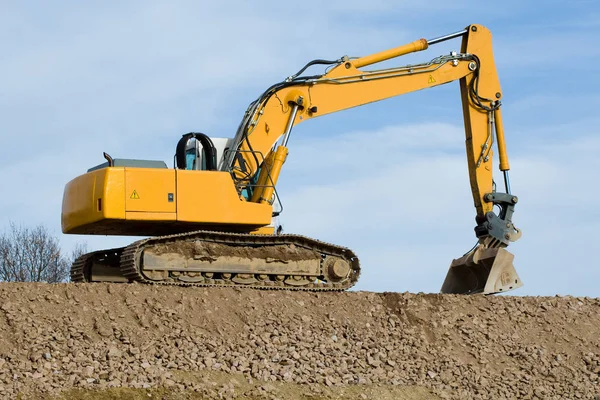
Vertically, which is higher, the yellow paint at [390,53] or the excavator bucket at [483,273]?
the yellow paint at [390,53]

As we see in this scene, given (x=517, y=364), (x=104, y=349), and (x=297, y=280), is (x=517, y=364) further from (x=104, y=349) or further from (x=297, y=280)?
(x=104, y=349)

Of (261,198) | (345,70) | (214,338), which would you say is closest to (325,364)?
(214,338)

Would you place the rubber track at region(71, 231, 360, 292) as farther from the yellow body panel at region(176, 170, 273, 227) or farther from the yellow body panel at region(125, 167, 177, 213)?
the yellow body panel at region(125, 167, 177, 213)

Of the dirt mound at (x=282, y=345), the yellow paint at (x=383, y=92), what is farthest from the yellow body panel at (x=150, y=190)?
the yellow paint at (x=383, y=92)

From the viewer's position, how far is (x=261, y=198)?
598 inches

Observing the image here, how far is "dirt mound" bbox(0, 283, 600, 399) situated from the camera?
11914 millimetres

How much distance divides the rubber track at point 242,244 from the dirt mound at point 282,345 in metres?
0.30

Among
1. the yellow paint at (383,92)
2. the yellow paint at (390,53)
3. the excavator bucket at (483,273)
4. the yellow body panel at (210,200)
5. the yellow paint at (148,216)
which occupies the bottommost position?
the excavator bucket at (483,273)

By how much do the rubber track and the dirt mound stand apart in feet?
0.97

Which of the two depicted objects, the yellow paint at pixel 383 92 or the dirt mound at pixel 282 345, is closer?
the dirt mound at pixel 282 345

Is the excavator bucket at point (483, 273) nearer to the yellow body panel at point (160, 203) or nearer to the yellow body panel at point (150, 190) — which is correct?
the yellow body panel at point (160, 203)

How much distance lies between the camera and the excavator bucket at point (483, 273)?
1678cm

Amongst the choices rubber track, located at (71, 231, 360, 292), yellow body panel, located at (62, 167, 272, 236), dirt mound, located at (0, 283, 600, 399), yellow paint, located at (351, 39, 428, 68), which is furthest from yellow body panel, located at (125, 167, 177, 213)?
yellow paint, located at (351, 39, 428, 68)

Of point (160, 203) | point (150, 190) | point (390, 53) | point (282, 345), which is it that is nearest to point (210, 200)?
point (160, 203)
